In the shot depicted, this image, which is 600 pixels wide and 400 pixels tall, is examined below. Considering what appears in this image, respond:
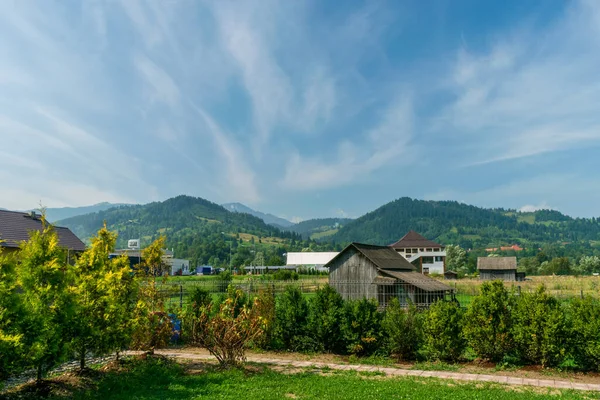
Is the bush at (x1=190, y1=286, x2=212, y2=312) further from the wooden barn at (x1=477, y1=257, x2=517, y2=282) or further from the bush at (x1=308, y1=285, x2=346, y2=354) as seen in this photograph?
the wooden barn at (x1=477, y1=257, x2=517, y2=282)

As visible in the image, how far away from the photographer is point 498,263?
61.1 metres

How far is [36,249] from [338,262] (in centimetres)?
2155

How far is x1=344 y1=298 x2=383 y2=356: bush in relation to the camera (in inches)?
484

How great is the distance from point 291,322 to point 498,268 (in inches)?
2213

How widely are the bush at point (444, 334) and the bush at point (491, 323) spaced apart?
0.82 ft

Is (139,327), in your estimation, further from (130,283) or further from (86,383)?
(86,383)

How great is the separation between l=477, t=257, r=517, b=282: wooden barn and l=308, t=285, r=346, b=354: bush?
53.4m

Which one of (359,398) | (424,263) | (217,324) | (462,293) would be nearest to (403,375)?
(359,398)

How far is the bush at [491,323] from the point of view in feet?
36.6

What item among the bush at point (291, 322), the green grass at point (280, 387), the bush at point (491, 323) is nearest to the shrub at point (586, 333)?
the bush at point (491, 323)

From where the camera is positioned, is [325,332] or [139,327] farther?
[325,332]

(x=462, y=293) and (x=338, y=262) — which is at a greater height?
(x=338, y=262)

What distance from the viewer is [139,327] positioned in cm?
1102

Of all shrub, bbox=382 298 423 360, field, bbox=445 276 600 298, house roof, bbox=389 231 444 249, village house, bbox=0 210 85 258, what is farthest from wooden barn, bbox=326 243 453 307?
house roof, bbox=389 231 444 249
